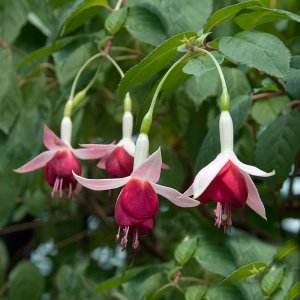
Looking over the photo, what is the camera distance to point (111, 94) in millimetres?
1431

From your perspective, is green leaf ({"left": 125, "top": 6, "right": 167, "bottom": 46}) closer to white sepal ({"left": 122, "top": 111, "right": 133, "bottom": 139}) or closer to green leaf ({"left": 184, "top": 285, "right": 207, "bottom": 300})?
white sepal ({"left": 122, "top": 111, "right": 133, "bottom": 139})

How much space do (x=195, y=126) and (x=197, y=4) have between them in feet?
1.08

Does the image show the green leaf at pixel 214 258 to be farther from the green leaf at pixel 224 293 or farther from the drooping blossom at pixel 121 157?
the drooping blossom at pixel 121 157

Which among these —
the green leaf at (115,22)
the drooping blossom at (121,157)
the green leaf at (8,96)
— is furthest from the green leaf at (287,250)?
the green leaf at (8,96)

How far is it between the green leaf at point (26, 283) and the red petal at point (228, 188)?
951 mm

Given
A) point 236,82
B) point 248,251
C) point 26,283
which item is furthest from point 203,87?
point 26,283

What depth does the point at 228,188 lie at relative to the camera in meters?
0.67

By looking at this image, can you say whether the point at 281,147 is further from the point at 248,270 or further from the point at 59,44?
the point at 59,44

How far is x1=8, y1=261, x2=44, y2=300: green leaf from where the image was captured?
155cm

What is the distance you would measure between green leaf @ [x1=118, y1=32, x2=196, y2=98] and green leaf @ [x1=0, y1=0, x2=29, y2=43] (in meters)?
0.48

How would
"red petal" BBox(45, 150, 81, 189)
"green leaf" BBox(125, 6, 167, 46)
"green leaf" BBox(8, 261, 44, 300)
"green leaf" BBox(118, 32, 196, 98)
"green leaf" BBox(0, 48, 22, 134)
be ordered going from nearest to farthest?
"green leaf" BBox(118, 32, 196, 98)
"red petal" BBox(45, 150, 81, 189)
"green leaf" BBox(125, 6, 167, 46)
"green leaf" BBox(0, 48, 22, 134)
"green leaf" BBox(8, 261, 44, 300)

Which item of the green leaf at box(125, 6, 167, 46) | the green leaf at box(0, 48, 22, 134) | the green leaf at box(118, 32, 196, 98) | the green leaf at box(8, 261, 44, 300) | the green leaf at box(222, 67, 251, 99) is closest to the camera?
the green leaf at box(118, 32, 196, 98)

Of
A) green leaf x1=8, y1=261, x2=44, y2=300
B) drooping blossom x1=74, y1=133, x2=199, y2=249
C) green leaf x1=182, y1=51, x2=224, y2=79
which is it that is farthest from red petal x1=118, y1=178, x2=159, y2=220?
green leaf x1=8, y1=261, x2=44, y2=300

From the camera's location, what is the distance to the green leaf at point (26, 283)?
60.9 inches
